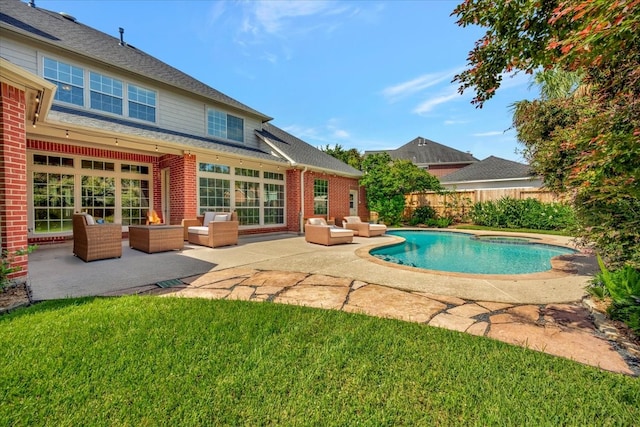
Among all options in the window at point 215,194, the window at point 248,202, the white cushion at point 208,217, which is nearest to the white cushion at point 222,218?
the white cushion at point 208,217

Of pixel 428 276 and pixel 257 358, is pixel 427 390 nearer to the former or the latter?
pixel 257 358

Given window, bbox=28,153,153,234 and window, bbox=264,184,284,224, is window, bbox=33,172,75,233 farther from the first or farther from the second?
window, bbox=264,184,284,224

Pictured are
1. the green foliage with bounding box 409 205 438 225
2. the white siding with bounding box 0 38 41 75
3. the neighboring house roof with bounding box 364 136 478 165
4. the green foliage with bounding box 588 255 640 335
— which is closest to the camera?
the green foliage with bounding box 588 255 640 335

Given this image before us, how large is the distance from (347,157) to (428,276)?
27167mm

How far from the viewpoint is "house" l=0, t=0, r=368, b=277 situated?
8016 millimetres

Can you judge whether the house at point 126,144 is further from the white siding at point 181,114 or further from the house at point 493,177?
the house at point 493,177

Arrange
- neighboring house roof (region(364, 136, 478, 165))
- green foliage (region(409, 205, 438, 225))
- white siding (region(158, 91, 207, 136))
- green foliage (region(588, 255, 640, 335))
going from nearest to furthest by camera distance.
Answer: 1. green foliage (region(588, 255, 640, 335))
2. white siding (region(158, 91, 207, 136))
3. green foliage (region(409, 205, 438, 225))
4. neighboring house roof (region(364, 136, 478, 165))

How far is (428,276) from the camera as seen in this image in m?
5.10

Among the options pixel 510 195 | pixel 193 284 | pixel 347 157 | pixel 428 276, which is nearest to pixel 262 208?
pixel 193 284

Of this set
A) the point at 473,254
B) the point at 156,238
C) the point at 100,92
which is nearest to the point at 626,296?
the point at 473,254

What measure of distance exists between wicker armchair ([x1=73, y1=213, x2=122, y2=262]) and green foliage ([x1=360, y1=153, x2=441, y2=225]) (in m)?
13.0

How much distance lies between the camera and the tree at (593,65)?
173cm

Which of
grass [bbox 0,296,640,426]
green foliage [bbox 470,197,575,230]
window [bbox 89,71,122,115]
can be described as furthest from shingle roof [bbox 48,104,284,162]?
green foliage [bbox 470,197,575,230]

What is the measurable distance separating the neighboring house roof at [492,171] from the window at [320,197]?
14929 millimetres
